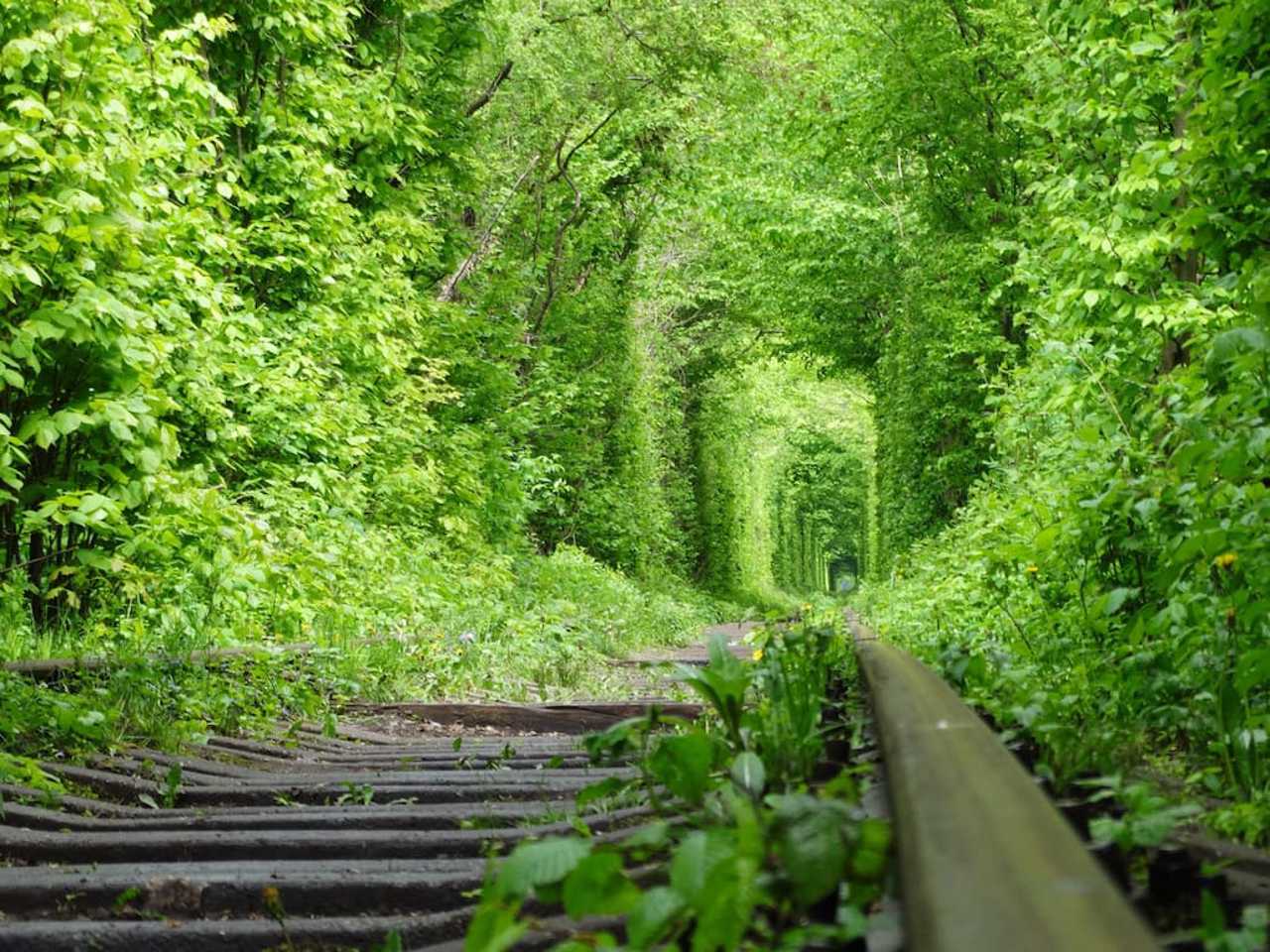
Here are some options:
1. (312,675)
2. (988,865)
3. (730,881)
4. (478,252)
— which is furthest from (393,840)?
(478,252)

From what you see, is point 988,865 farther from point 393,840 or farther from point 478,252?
point 478,252

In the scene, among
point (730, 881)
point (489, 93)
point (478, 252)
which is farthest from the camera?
point (478, 252)

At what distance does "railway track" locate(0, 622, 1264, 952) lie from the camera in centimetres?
140

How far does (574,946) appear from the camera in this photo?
1.92m

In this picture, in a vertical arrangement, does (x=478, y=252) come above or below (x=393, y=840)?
above

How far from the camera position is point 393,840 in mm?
3992

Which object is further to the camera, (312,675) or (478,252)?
(478,252)

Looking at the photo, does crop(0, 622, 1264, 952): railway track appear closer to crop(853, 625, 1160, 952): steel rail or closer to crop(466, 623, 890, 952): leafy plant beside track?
crop(853, 625, 1160, 952): steel rail

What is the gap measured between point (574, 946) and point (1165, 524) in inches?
169

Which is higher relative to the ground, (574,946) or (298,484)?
(298,484)

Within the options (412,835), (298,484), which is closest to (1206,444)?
(412,835)

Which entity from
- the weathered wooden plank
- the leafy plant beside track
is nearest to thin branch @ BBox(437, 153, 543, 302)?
the weathered wooden plank

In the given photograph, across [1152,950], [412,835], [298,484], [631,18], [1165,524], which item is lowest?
[412,835]

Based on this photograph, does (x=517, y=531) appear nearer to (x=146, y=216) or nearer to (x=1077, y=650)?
(x=146, y=216)
